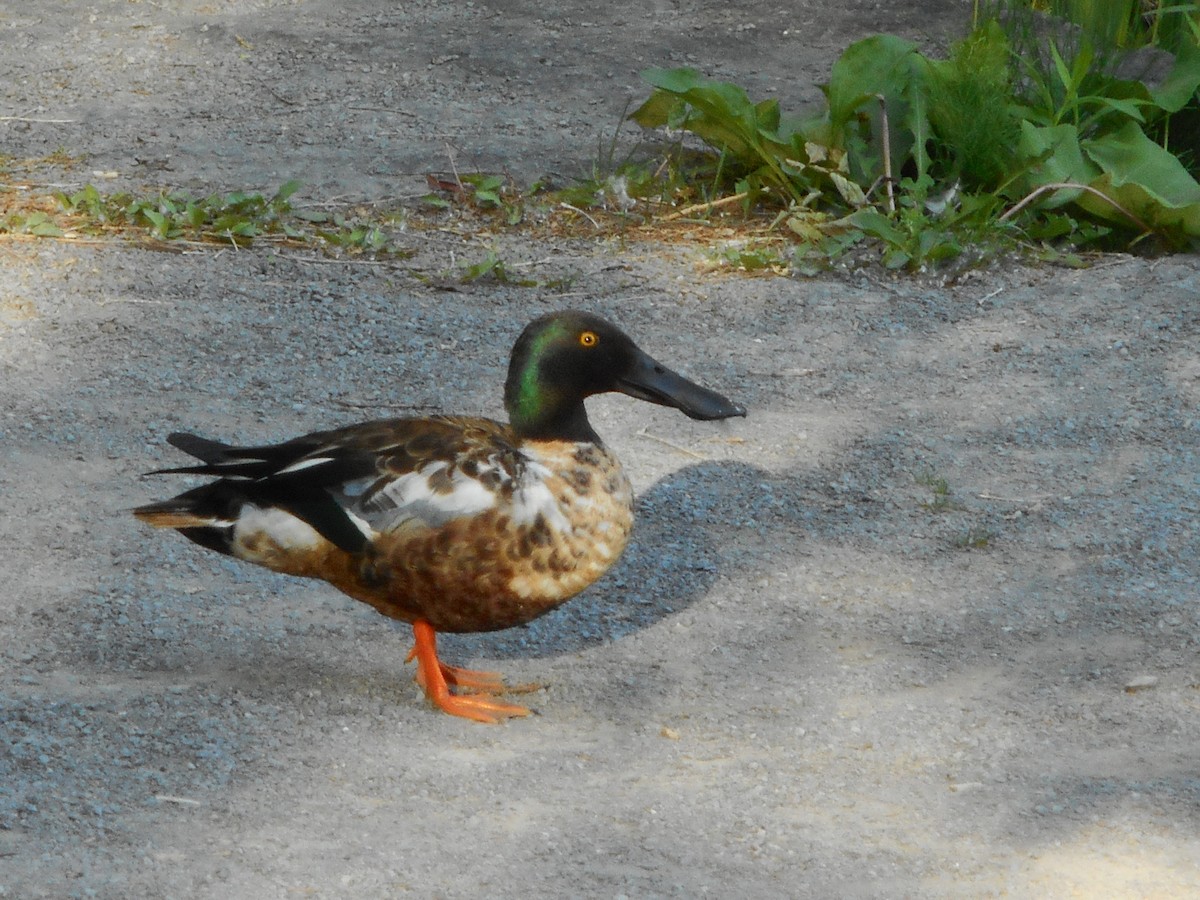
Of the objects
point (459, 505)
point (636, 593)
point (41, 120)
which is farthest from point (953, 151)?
point (41, 120)

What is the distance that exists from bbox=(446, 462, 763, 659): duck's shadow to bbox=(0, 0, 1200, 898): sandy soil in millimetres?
14

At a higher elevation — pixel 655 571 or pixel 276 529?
pixel 276 529

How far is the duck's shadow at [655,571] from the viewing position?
13.3 feet

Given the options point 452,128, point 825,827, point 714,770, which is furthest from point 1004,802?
point 452,128

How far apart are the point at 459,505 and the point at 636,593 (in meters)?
0.91

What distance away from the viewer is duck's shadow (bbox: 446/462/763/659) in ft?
13.3

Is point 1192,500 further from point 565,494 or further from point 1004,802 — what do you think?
point 565,494

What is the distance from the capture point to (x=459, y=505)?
136 inches

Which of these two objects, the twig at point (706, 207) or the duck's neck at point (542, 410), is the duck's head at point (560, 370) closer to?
the duck's neck at point (542, 410)

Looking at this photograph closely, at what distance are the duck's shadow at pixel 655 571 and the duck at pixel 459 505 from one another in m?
0.29

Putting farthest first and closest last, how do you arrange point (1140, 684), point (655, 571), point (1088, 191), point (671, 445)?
point (1088, 191), point (671, 445), point (655, 571), point (1140, 684)

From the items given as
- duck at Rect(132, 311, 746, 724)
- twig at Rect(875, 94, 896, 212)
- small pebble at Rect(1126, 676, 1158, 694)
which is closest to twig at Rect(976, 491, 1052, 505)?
small pebble at Rect(1126, 676, 1158, 694)

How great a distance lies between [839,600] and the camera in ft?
13.6

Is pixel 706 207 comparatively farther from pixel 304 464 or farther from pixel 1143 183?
pixel 304 464
